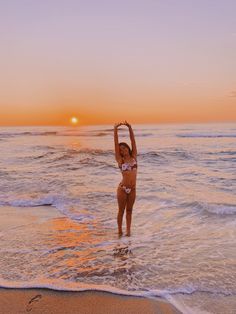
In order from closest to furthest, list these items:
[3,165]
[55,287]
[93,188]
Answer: [55,287]
[93,188]
[3,165]

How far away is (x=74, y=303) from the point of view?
4438 mm

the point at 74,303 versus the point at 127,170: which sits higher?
the point at 127,170

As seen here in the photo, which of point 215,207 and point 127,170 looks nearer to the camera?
point 127,170

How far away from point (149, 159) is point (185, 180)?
886cm

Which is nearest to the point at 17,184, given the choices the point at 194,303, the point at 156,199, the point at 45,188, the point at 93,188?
the point at 45,188

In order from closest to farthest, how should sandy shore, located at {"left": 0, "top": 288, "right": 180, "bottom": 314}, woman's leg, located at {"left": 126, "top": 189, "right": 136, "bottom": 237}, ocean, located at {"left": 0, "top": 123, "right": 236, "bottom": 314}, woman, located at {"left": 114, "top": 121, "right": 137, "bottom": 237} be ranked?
sandy shore, located at {"left": 0, "top": 288, "right": 180, "bottom": 314} → ocean, located at {"left": 0, "top": 123, "right": 236, "bottom": 314} → woman, located at {"left": 114, "top": 121, "right": 137, "bottom": 237} → woman's leg, located at {"left": 126, "top": 189, "right": 136, "bottom": 237}

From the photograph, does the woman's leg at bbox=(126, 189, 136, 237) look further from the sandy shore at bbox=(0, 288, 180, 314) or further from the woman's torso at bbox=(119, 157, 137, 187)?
the sandy shore at bbox=(0, 288, 180, 314)

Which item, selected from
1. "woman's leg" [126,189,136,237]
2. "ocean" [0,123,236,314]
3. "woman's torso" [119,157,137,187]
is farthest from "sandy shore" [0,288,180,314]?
"woman's torso" [119,157,137,187]

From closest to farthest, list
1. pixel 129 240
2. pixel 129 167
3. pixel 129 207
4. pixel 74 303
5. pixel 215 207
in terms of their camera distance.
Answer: pixel 74 303, pixel 129 240, pixel 129 167, pixel 129 207, pixel 215 207

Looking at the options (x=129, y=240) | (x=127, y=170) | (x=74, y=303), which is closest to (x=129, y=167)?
(x=127, y=170)

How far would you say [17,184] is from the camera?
14.1m

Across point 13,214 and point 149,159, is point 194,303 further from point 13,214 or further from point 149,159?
point 149,159

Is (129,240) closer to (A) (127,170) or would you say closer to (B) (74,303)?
(A) (127,170)

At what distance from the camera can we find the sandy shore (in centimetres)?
426
